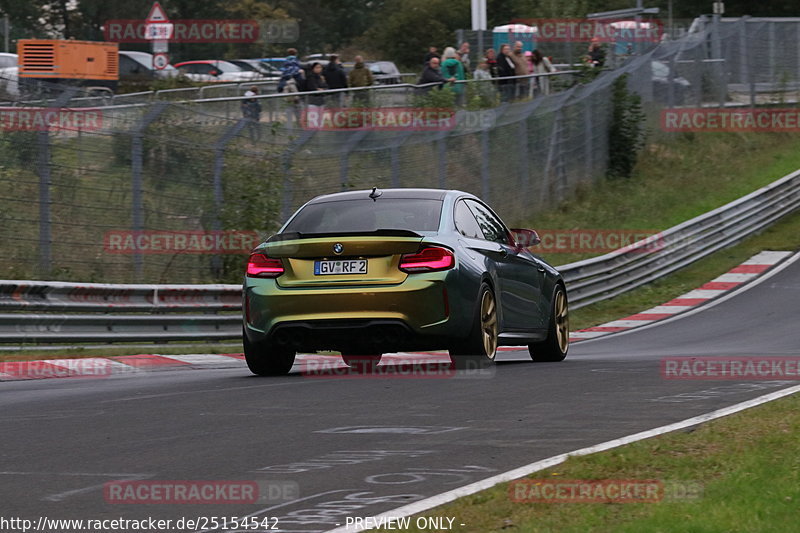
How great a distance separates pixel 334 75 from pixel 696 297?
7842 mm

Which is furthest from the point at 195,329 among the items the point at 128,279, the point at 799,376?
the point at 799,376

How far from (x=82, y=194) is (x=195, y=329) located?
6.52ft

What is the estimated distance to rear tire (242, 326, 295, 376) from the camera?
11177 mm

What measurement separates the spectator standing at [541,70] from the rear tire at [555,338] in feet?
59.1

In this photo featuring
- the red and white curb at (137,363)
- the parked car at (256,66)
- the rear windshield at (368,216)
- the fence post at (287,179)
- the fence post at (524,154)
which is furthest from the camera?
the parked car at (256,66)

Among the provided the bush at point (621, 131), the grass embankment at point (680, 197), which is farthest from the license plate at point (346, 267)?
the bush at point (621, 131)

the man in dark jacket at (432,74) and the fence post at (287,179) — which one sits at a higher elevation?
the man in dark jacket at (432,74)

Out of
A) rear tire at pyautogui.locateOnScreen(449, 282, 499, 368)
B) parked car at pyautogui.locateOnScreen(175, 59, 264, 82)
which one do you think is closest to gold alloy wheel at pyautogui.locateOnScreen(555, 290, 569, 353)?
rear tire at pyautogui.locateOnScreen(449, 282, 499, 368)

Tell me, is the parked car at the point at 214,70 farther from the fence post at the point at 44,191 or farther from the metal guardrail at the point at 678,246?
the fence post at the point at 44,191

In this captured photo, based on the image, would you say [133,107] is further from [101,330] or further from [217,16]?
[217,16]

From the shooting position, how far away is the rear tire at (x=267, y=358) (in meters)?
11.2

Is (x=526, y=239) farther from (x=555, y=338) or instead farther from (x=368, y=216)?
(x=368, y=216)

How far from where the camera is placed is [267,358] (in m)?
11.5

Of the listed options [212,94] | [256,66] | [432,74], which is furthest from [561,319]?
[256,66]
